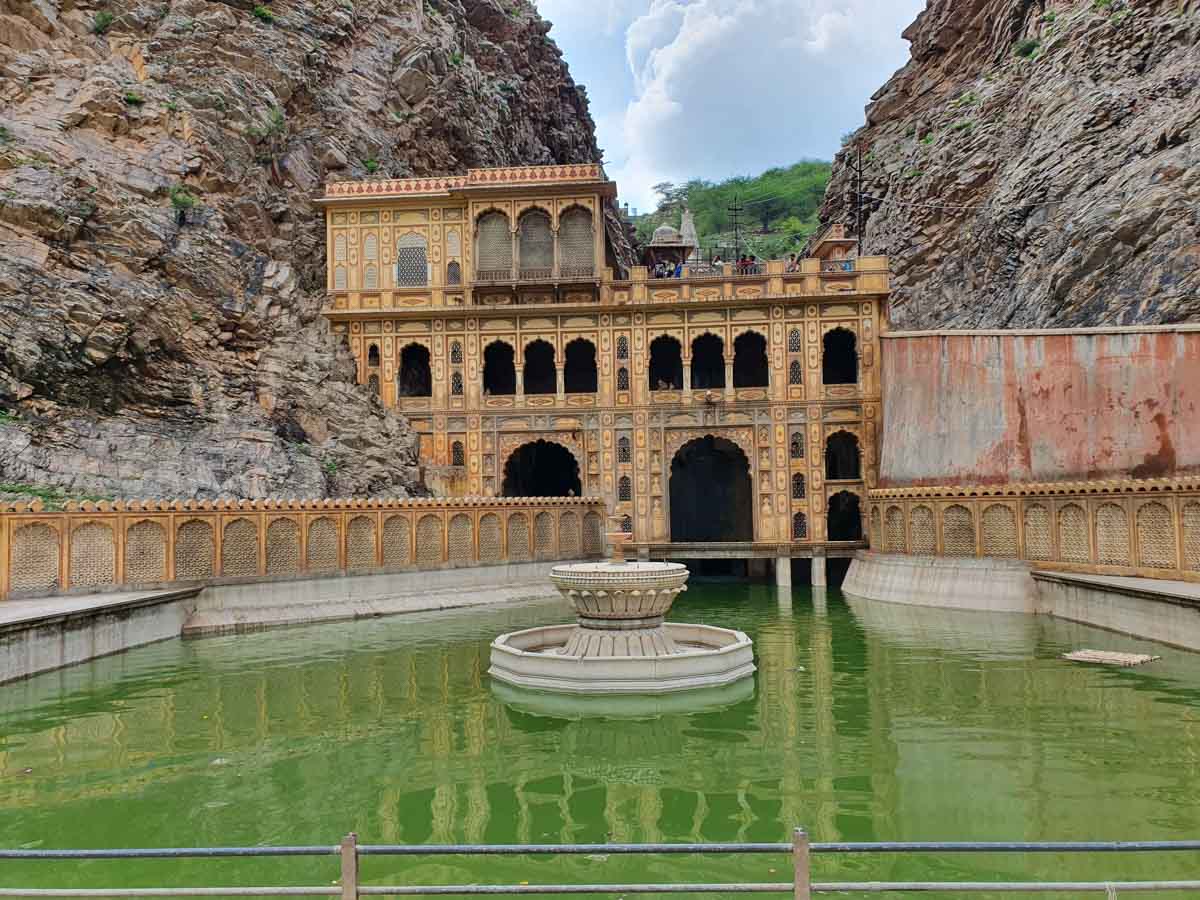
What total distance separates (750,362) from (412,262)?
45.6ft

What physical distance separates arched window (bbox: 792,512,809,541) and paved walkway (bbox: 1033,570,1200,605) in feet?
34.6

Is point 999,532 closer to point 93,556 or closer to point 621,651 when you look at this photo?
point 621,651

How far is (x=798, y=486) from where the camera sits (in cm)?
3014

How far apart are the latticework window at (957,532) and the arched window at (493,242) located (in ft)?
57.3

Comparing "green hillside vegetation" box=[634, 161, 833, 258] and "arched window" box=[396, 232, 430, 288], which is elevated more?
"green hillside vegetation" box=[634, 161, 833, 258]

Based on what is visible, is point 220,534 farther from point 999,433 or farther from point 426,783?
point 999,433

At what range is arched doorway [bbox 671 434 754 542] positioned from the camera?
37.1 metres

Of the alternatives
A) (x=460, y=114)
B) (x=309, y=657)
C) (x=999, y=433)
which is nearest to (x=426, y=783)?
(x=309, y=657)

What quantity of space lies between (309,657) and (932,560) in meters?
15.9

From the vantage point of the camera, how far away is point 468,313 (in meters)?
31.4

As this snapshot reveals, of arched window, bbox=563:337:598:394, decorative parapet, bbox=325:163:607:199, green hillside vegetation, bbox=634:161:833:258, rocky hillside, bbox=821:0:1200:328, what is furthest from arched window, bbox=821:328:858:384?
green hillside vegetation, bbox=634:161:833:258

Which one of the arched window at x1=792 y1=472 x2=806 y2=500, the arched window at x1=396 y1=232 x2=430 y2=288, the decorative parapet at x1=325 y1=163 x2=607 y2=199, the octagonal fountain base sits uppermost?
the decorative parapet at x1=325 y1=163 x2=607 y2=199

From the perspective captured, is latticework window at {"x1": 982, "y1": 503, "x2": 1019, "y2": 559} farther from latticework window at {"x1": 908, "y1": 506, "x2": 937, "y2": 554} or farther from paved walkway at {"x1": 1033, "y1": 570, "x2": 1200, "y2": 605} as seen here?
paved walkway at {"x1": 1033, "y1": 570, "x2": 1200, "y2": 605}

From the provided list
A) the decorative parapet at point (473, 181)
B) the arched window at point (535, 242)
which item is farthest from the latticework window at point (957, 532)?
the decorative parapet at point (473, 181)
